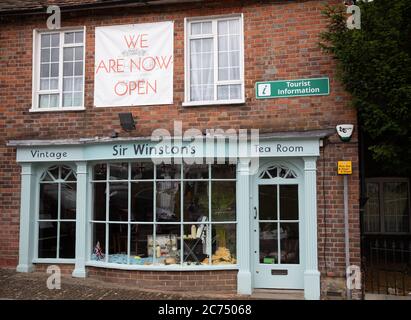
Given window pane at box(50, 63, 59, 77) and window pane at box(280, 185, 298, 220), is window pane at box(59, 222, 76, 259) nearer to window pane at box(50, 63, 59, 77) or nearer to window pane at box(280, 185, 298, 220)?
window pane at box(50, 63, 59, 77)

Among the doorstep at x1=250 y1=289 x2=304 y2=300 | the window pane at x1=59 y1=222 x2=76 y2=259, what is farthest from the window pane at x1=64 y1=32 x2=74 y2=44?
the doorstep at x1=250 y1=289 x2=304 y2=300

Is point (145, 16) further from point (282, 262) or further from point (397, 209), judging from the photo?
point (397, 209)

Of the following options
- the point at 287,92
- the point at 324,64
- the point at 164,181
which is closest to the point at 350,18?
the point at 324,64

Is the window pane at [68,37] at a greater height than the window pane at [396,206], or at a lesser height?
greater

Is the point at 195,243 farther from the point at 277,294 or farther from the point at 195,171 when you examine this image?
the point at 277,294

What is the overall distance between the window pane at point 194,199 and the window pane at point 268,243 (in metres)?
1.21

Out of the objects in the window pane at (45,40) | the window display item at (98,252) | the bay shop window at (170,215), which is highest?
the window pane at (45,40)

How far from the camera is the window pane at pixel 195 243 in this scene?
8.45 m

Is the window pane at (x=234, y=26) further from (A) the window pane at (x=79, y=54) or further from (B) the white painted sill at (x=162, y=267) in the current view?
(B) the white painted sill at (x=162, y=267)

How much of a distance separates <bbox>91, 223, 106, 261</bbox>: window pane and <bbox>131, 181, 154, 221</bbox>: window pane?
750 millimetres

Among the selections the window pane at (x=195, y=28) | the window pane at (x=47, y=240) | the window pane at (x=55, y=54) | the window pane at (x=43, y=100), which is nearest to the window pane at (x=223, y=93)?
the window pane at (x=195, y=28)

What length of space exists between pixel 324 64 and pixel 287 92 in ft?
2.77

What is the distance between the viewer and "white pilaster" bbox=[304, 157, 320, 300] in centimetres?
788

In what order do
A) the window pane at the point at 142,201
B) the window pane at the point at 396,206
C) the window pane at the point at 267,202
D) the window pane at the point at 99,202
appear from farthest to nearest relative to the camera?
1. the window pane at the point at 396,206
2. the window pane at the point at 99,202
3. the window pane at the point at 142,201
4. the window pane at the point at 267,202
